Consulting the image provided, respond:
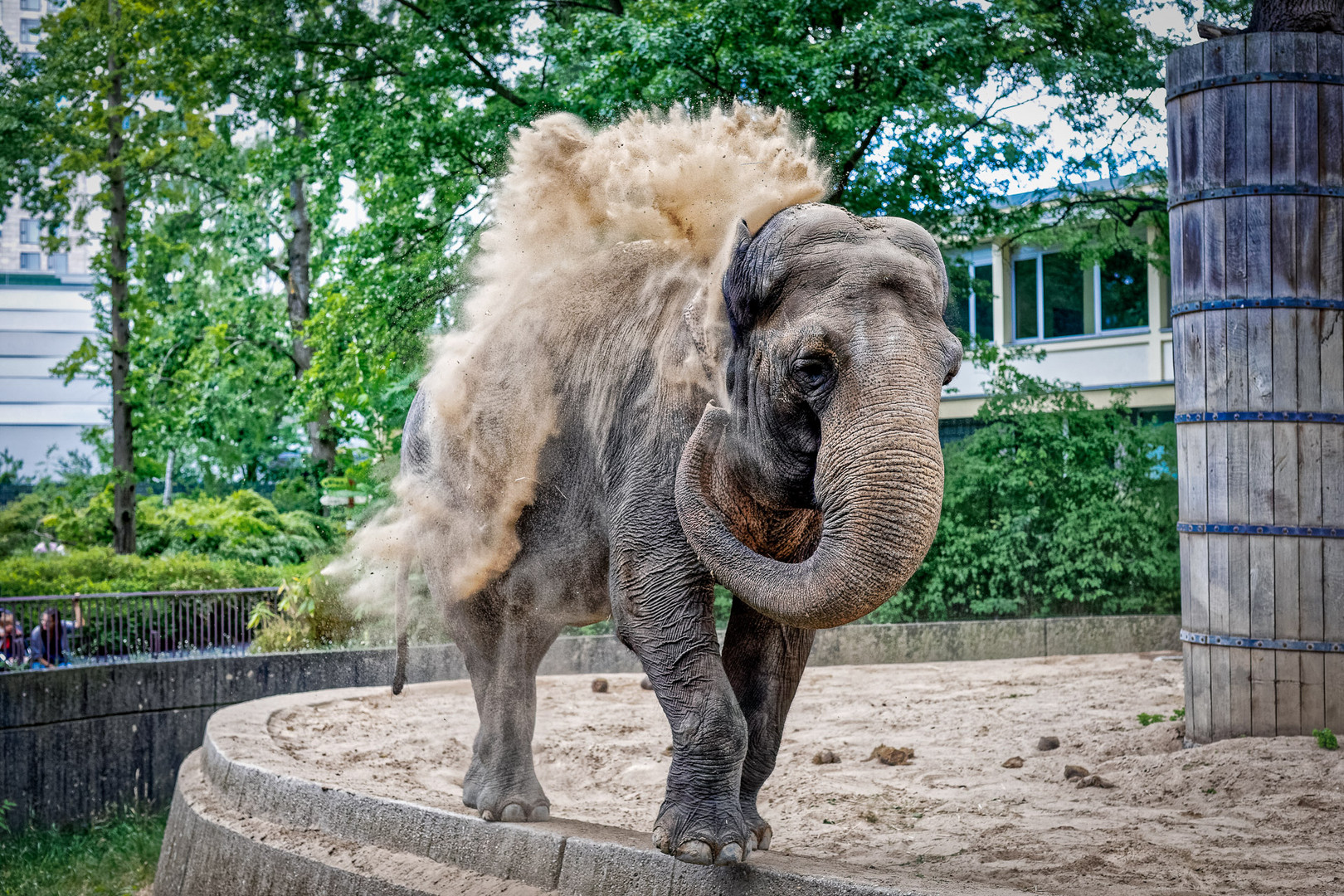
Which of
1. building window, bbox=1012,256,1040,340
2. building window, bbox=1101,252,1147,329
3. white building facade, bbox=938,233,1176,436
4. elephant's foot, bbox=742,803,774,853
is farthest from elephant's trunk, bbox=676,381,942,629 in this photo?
building window, bbox=1012,256,1040,340

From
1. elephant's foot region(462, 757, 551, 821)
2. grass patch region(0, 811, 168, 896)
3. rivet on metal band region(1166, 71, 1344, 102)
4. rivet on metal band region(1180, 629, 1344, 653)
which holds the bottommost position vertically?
grass patch region(0, 811, 168, 896)

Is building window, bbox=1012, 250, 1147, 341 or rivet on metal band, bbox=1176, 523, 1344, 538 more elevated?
building window, bbox=1012, 250, 1147, 341

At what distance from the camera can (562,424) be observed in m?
5.16

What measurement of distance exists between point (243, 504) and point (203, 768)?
1751cm

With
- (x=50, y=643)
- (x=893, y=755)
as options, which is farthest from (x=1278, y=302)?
(x=50, y=643)

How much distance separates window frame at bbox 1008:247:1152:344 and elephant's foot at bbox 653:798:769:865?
21.9 metres

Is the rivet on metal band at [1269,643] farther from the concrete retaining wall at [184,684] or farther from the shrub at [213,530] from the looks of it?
the shrub at [213,530]

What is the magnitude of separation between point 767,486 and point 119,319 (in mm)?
15362

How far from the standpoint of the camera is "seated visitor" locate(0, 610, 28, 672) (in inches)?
453

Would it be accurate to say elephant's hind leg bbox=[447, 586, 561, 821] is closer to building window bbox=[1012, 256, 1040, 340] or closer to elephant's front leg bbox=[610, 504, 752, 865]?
elephant's front leg bbox=[610, 504, 752, 865]

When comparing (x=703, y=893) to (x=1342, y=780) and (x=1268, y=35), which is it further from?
(x=1268, y=35)

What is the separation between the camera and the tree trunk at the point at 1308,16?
7.28 metres

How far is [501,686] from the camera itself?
5.95 m

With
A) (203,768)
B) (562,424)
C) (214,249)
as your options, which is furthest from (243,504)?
(562,424)
